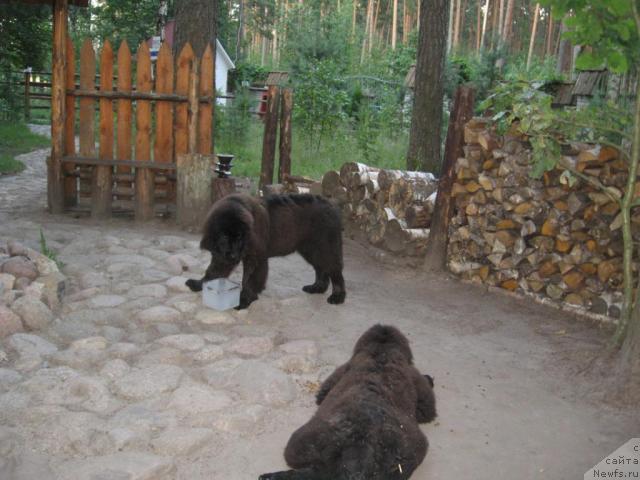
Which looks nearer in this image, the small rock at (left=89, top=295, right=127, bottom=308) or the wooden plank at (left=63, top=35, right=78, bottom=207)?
the small rock at (left=89, top=295, right=127, bottom=308)

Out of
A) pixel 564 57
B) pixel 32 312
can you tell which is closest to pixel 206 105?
pixel 32 312

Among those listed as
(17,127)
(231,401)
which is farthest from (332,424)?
(17,127)

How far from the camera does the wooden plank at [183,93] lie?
25.8ft

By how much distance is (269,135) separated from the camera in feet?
28.6

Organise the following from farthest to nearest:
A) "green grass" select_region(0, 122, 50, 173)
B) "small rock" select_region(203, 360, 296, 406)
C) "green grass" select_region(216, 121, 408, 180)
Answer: "green grass" select_region(0, 122, 50, 173) → "green grass" select_region(216, 121, 408, 180) → "small rock" select_region(203, 360, 296, 406)

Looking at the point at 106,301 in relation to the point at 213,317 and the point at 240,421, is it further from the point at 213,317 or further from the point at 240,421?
the point at 240,421

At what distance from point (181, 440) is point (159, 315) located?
183cm

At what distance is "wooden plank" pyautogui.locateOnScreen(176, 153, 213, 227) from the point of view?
25.3 feet

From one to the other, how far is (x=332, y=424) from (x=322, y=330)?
214 centimetres

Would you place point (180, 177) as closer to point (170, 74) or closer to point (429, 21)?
point (170, 74)

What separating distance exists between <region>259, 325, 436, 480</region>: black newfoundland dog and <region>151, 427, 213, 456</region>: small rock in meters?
0.52

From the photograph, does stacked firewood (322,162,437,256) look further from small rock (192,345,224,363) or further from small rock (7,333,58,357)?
small rock (7,333,58,357)

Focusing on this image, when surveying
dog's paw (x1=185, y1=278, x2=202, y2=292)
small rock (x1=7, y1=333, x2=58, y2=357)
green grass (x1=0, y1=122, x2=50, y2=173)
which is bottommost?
small rock (x1=7, y1=333, x2=58, y2=357)

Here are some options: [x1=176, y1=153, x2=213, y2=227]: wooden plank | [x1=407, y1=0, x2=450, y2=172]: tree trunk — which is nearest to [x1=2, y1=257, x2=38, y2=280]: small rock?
[x1=176, y1=153, x2=213, y2=227]: wooden plank
